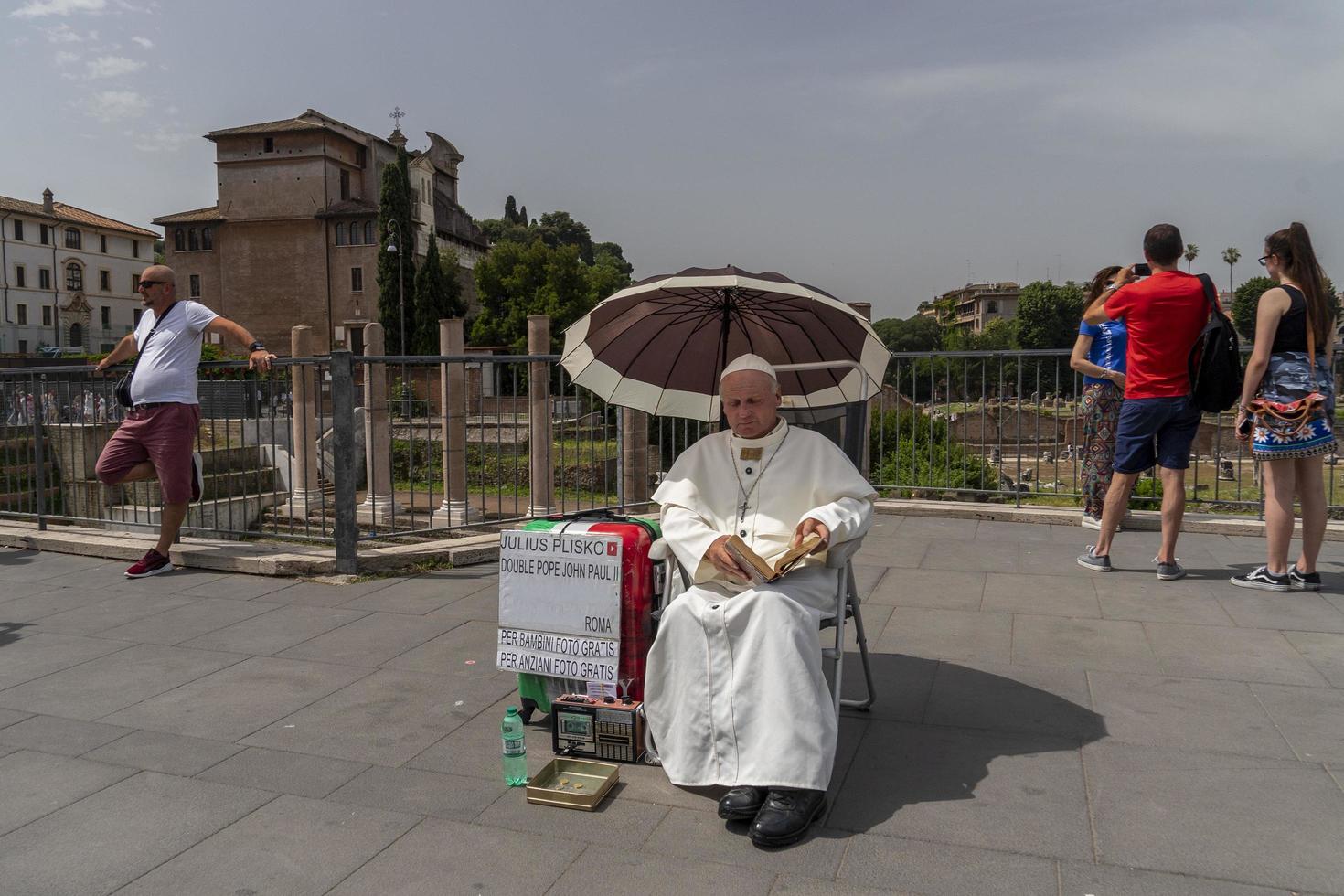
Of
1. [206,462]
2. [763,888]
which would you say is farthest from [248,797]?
[206,462]

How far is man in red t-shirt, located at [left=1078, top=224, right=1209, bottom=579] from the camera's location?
6082 mm

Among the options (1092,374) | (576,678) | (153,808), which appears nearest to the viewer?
(153,808)

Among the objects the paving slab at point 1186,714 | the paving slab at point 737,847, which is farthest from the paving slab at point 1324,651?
the paving slab at point 737,847

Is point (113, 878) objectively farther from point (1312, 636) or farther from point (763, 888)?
point (1312, 636)

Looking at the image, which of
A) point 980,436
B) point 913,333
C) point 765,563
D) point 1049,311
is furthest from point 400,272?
point 913,333

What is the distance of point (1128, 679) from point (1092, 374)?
3410mm

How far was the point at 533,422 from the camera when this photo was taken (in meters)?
8.56

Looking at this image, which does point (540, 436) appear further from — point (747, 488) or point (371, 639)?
point (747, 488)

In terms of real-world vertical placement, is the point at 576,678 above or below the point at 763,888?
above

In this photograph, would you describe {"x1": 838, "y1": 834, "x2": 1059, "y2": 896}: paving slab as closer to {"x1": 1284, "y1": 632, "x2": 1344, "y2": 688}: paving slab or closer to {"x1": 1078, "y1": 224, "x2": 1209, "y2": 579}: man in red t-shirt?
{"x1": 1284, "y1": 632, "x2": 1344, "y2": 688}: paving slab

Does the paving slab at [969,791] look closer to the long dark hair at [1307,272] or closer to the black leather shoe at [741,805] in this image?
the black leather shoe at [741,805]

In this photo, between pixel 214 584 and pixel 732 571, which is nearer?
pixel 732 571

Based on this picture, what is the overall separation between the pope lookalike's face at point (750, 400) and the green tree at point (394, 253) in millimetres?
54995

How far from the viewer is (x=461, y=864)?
2836 millimetres
